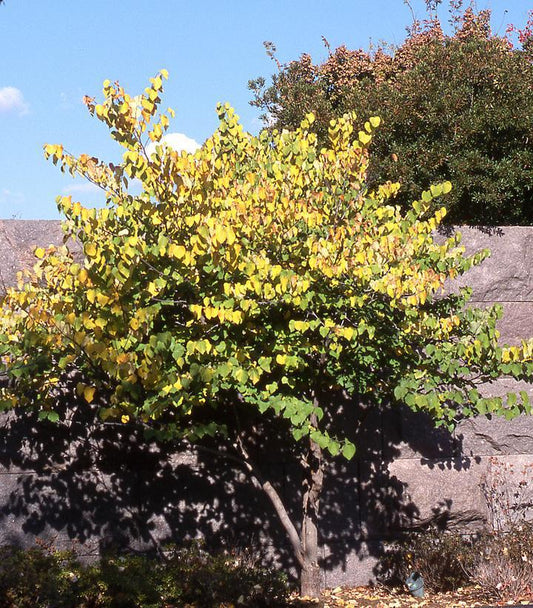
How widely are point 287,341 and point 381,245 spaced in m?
0.97

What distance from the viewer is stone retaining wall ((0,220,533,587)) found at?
804 centimetres

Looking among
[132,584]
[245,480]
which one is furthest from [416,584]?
[132,584]

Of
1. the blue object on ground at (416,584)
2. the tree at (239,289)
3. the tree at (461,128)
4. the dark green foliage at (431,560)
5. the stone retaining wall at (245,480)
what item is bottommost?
the blue object on ground at (416,584)

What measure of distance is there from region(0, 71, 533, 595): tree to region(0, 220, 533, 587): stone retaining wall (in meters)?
1.38

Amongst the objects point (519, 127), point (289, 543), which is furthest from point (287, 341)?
point (519, 127)

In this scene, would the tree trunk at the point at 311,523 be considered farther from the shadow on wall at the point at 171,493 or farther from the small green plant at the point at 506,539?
the small green plant at the point at 506,539

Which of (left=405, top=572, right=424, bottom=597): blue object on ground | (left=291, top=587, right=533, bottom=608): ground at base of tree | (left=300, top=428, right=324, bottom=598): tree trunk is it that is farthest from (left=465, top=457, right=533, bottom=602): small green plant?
(left=300, top=428, right=324, bottom=598): tree trunk

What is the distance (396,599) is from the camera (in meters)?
8.05

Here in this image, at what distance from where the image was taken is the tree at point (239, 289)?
18.2ft

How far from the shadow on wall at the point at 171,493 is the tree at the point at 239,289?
1.33 meters

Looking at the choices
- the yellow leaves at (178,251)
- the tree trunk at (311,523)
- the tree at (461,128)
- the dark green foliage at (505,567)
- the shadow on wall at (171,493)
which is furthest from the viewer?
the tree at (461,128)

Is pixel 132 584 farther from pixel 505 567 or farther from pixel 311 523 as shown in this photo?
pixel 505 567

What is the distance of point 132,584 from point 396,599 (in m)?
2.84

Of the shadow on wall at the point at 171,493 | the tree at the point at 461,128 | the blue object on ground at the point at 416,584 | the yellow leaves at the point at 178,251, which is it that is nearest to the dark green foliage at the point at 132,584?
Answer: the shadow on wall at the point at 171,493
